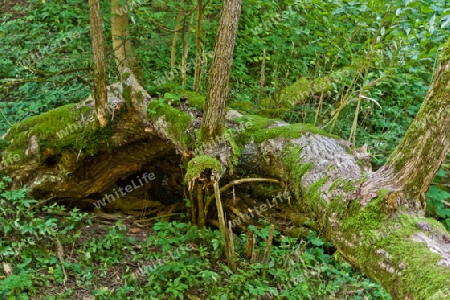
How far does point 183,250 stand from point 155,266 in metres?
0.35

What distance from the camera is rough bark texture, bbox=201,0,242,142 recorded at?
3.23 m

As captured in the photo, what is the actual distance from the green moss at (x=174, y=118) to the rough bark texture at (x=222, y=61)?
0.61 m

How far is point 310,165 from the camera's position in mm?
3318

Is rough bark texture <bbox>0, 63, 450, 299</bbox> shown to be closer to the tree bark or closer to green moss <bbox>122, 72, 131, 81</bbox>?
green moss <bbox>122, 72, 131, 81</bbox>

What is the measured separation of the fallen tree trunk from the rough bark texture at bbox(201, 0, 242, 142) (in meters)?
0.33

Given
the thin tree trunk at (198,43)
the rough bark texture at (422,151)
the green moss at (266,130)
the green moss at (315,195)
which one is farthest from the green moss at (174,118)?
the rough bark texture at (422,151)

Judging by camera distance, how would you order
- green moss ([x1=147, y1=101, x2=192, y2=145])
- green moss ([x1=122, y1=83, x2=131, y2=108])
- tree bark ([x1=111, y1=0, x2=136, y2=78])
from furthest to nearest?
tree bark ([x1=111, y1=0, x2=136, y2=78]) < green moss ([x1=122, y1=83, x2=131, y2=108]) < green moss ([x1=147, y1=101, x2=192, y2=145])

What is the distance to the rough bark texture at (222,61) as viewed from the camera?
3234mm

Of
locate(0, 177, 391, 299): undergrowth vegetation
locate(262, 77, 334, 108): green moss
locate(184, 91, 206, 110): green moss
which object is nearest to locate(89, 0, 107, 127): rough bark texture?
locate(184, 91, 206, 110): green moss

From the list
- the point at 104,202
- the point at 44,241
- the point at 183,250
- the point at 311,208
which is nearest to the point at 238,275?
the point at 183,250

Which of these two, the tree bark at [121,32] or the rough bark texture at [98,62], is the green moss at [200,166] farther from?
the tree bark at [121,32]

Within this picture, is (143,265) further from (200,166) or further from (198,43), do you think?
(198,43)

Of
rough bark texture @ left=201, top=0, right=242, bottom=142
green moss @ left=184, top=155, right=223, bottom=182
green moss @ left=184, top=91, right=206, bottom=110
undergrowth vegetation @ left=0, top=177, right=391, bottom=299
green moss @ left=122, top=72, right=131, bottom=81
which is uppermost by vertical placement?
rough bark texture @ left=201, top=0, right=242, bottom=142

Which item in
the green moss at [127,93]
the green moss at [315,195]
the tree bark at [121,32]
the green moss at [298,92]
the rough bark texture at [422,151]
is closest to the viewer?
the rough bark texture at [422,151]
